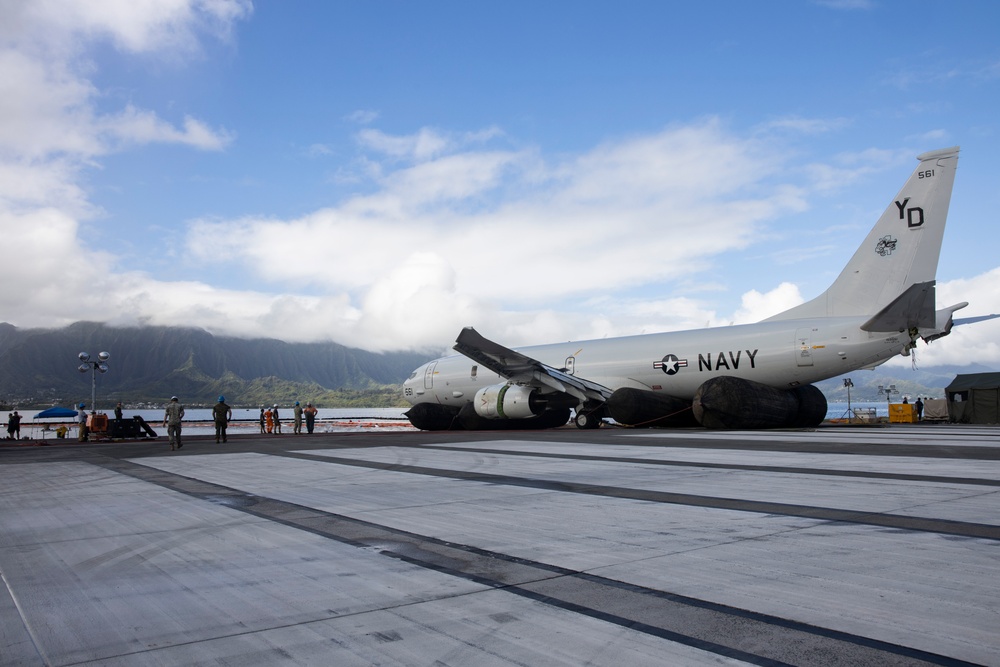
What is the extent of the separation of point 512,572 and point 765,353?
18.7 meters

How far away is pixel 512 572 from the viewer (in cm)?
388

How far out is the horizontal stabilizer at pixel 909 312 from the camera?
17.5m

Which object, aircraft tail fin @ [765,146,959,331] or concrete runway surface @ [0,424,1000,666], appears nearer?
concrete runway surface @ [0,424,1000,666]

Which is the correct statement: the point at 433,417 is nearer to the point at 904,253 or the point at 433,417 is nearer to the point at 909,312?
the point at 909,312

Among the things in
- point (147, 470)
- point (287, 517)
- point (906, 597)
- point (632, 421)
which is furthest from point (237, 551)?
point (632, 421)

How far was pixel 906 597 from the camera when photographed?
3271 millimetres

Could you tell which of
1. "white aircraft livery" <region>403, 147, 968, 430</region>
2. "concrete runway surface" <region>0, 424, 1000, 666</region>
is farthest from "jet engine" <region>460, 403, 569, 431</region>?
"concrete runway surface" <region>0, 424, 1000, 666</region>

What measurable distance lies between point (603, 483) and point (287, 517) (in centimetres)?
364

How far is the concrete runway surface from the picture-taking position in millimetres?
2738

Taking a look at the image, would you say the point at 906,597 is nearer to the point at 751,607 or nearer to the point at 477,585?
the point at 751,607

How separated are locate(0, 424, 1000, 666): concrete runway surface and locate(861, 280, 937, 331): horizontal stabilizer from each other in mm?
10583

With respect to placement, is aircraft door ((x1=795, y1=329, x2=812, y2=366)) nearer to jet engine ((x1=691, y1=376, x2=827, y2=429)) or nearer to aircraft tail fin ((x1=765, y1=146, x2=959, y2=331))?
jet engine ((x1=691, y1=376, x2=827, y2=429))

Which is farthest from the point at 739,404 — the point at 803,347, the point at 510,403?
the point at 510,403

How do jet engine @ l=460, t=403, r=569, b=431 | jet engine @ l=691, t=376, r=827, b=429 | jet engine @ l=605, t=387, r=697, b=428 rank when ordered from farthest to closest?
jet engine @ l=460, t=403, r=569, b=431 → jet engine @ l=605, t=387, r=697, b=428 → jet engine @ l=691, t=376, r=827, b=429
